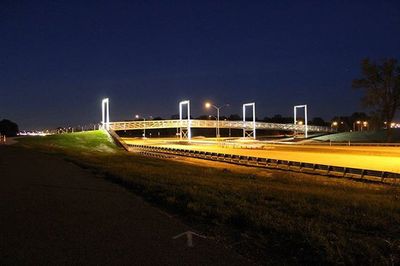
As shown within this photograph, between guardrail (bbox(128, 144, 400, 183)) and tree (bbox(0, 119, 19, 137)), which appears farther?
tree (bbox(0, 119, 19, 137))

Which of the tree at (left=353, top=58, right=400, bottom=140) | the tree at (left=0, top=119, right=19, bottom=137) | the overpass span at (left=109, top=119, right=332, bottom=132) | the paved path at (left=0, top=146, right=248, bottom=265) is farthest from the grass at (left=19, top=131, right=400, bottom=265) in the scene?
the tree at (left=0, top=119, right=19, bottom=137)

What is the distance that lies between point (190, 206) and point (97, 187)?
521 centimetres

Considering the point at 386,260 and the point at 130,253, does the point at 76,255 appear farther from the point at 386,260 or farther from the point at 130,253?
the point at 386,260

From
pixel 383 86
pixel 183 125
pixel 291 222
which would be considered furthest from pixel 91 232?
pixel 183 125

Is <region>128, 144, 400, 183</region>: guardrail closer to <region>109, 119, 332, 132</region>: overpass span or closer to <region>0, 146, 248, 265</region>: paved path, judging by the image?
<region>0, 146, 248, 265</region>: paved path

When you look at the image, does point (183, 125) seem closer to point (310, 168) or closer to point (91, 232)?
point (310, 168)

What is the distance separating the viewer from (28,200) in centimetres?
1176

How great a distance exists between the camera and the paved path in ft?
21.9

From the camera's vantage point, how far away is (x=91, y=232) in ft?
27.0

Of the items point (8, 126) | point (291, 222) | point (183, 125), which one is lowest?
point (291, 222)

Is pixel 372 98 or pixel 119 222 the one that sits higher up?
pixel 372 98

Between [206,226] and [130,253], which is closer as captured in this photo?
[130,253]

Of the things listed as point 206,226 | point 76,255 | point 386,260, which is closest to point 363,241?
point 386,260

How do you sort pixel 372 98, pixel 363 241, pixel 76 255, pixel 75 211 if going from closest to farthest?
pixel 76 255 < pixel 363 241 < pixel 75 211 < pixel 372 98
